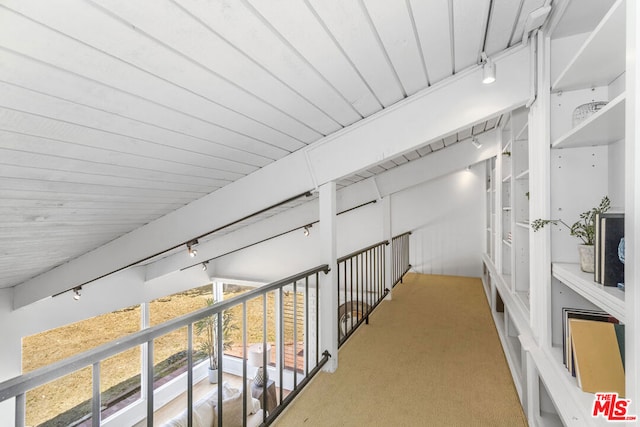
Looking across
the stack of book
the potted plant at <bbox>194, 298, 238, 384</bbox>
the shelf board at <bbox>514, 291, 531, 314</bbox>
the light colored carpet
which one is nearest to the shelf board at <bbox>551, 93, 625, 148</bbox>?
the stack of book

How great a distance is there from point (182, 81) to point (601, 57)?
171 centimetres

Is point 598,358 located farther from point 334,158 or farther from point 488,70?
point 334,158

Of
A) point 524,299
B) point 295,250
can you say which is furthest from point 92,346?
point 524,299

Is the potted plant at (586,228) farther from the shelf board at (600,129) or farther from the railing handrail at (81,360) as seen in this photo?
the railing handrail at (81,360)

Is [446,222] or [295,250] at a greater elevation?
[446,222]

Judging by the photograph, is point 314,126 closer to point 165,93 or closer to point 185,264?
point 165,93

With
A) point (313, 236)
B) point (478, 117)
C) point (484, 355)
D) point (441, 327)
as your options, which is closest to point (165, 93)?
point (478, 117)

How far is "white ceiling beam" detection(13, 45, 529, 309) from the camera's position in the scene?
1.90 metres

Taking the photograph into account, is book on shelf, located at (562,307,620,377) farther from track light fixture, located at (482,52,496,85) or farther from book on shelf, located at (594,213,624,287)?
track light fixture, located at (482,52,496,85)

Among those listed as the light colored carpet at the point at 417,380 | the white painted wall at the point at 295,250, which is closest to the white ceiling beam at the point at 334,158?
the light colored carpet at the point at 417,380

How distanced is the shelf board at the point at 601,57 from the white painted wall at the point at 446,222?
4.33m

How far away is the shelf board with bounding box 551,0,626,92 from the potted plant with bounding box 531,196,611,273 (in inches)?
22.2

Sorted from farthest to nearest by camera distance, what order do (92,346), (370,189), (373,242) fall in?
(373,242), (92,346), (370,189)

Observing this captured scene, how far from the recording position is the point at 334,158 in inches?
89.6
